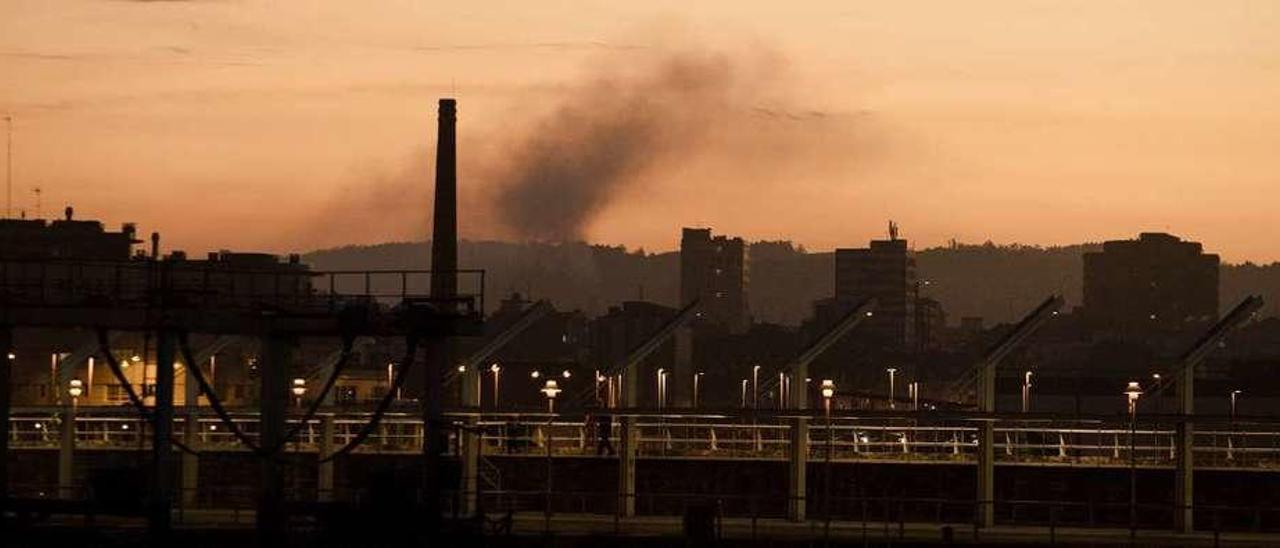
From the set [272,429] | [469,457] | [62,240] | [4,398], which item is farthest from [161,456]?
[62,240]

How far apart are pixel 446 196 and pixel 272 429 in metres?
86.4

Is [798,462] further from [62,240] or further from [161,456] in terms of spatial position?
[62,240]

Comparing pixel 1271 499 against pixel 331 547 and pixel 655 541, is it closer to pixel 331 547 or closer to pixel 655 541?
pixel 655 541

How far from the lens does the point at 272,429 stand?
64875 mm

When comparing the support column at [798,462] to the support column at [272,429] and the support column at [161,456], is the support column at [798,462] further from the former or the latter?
the support column at [161,456]

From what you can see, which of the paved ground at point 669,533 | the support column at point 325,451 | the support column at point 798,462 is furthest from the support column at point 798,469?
the support column at point 325,451

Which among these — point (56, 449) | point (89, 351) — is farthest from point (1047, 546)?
point (56, 449)

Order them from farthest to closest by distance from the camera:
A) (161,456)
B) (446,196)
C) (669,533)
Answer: (446,196) < (669,533) < (161,456)

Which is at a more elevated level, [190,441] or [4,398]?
[4,398]

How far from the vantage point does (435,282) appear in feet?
470

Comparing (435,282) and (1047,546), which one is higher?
(435,282)

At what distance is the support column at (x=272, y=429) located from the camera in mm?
63688

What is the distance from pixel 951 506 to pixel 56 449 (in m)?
31.2

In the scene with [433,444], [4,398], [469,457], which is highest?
[4,398]
